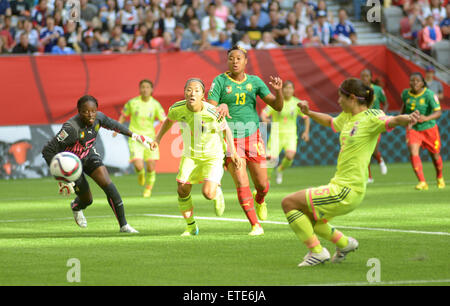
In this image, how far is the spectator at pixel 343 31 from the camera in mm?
28922

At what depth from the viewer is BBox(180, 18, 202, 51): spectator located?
27.4 m

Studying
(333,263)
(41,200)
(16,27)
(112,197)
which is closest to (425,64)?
(16,27)

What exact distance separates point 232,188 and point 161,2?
401 inches

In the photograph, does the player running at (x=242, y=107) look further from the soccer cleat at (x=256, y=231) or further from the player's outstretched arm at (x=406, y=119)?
the player's outstretched arm at (x=406, y=119)

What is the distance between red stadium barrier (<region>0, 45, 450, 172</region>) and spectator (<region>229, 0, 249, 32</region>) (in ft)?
5.99

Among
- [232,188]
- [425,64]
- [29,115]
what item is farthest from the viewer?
[425,64]

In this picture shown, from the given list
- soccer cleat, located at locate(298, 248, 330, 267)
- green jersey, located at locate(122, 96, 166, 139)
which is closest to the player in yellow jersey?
soccer cleat, located at locate(298, 248, 330, 267)

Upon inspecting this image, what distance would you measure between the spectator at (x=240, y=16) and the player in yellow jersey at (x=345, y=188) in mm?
19941

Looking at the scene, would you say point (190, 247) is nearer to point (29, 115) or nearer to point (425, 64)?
point (29, 115)

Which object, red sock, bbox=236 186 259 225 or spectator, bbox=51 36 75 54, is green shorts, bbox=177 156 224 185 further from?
spectator, bbox=51 36 75 54

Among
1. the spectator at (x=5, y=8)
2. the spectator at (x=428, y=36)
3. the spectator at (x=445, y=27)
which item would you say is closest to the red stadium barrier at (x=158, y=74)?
the spectator at (x=428, y=36)

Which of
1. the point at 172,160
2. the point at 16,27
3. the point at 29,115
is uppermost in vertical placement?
the point at 16,27
